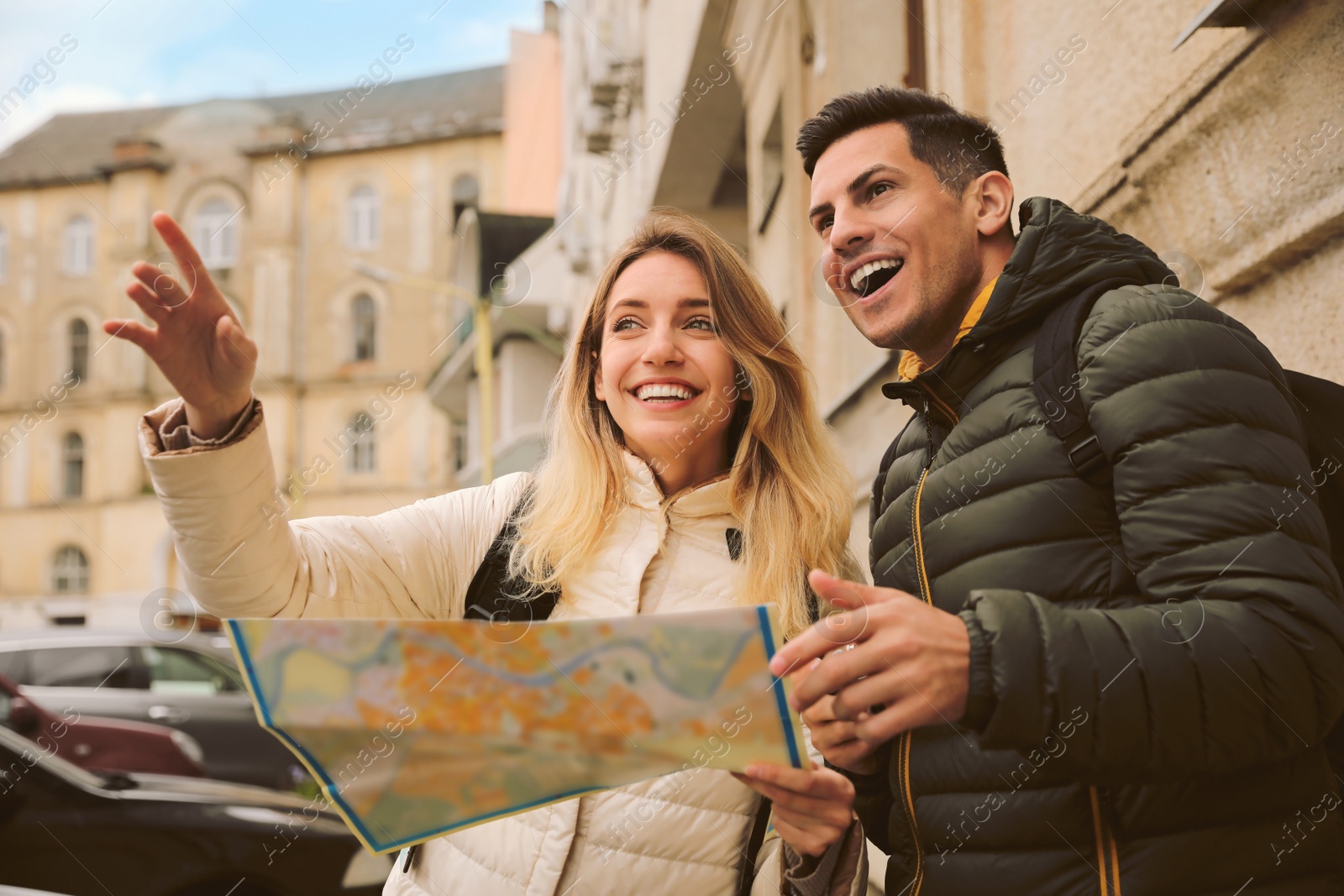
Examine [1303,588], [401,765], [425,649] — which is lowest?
[401,765]

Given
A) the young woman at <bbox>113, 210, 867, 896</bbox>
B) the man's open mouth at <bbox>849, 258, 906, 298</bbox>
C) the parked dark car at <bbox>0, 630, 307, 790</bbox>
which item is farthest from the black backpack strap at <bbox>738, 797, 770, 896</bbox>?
the parked dark car at <bbox>0, 630, 307, 790</bbox>

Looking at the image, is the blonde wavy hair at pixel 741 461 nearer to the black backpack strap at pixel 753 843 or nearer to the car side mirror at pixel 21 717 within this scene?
the black backpack strap at pixel 753 843

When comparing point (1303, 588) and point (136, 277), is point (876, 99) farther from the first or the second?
point (136, 277)

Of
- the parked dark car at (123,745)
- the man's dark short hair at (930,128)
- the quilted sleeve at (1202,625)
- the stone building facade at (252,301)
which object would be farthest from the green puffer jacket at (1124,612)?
the stone building facade at (252,301)

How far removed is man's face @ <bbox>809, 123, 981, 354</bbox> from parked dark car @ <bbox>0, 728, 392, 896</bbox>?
3364 millimetres

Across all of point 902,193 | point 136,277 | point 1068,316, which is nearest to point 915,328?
point 902,193

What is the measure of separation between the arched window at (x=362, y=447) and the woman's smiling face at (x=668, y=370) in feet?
124

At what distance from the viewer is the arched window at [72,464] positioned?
40250mm

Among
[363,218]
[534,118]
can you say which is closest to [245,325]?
[363,218]

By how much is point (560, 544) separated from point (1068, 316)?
1.12m

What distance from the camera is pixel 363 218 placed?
42188mm

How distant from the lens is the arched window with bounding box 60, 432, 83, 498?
40.2 meters

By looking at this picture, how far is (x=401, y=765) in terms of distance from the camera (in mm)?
1691

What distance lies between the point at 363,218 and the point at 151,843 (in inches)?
1604
